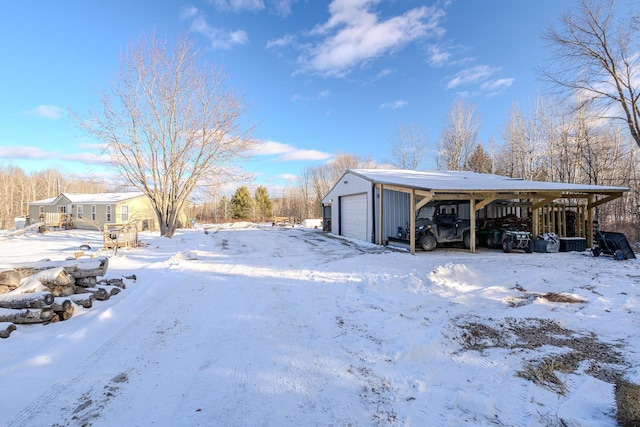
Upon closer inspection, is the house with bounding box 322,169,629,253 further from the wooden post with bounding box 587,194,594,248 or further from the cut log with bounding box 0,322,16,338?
the cut log with bounding box 0,322,16,338

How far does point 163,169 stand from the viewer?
56.3 ft

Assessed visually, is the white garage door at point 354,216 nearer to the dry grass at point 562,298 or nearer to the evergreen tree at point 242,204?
the dry grass at point 562,298

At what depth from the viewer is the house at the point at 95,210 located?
29.2m

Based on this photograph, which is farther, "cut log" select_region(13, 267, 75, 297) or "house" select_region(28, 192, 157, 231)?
"house" select_region(28, 192, 157, 231)

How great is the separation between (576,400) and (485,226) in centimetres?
1213

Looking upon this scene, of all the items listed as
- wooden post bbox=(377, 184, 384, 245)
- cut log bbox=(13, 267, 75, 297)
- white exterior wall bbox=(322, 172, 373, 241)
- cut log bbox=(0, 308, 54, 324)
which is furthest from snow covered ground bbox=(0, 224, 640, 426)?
white exterior wall bbox=(322, 172, 373, 241)

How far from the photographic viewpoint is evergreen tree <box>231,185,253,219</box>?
145 ft

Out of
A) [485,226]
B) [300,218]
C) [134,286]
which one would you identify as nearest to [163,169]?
[134,286]

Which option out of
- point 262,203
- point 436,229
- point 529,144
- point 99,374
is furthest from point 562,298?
point 262,203

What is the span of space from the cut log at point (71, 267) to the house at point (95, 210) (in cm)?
2564

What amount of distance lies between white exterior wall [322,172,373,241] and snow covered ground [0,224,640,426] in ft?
26.3

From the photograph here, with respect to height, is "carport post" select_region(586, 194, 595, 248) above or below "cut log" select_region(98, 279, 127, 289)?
above

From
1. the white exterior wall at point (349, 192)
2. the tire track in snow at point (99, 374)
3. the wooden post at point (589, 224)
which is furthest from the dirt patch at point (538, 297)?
the wooden post at point (589, 224)

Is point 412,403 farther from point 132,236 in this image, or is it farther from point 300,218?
point 300,218
